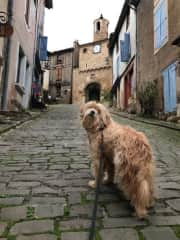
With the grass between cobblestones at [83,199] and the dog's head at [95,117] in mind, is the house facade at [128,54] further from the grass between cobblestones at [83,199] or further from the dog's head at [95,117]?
the grass between cobblestones at [83,199]

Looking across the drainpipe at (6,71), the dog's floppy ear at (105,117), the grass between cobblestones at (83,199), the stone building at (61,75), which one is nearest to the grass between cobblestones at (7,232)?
the grass between cobblestones at (83,199)

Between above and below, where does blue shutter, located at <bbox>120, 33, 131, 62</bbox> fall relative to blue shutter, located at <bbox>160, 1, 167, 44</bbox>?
above

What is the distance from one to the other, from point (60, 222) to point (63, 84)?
122 feet

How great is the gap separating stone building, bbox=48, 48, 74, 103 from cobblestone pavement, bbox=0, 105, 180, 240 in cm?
3372

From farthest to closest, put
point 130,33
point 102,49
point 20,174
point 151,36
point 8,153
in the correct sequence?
point 102,49
point 130,33
point 151,36
point 8,153
point 20,174

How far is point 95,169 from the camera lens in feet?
9.50

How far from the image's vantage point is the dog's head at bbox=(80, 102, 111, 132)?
2.86 metres

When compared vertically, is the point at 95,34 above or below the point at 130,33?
above

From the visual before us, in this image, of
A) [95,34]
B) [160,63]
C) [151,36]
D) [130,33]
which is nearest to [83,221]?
[160,63]

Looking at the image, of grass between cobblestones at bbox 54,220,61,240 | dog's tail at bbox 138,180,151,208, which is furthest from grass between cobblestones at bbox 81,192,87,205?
dog's tail at bbox 138,180,151,208

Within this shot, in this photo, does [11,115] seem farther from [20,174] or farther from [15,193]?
[15,193]

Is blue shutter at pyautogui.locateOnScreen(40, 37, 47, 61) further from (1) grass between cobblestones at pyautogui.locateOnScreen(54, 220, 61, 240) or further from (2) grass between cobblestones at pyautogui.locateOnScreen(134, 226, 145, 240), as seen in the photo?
(2) grass between cobblestones at pyautogui.locateOnScreen(134, 226, 145, 240)

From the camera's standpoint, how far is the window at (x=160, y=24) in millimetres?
11555

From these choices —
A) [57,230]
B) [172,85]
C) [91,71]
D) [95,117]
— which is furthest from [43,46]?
[57,230]
